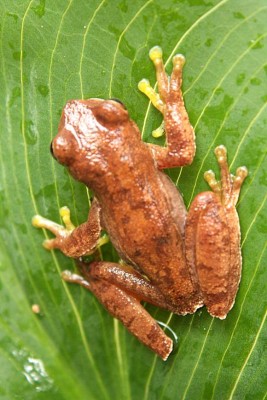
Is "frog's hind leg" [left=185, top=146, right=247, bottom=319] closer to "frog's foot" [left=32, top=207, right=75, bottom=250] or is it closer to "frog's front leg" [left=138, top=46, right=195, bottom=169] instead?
"frog's front leg" [left=138, top=46, right=195, bottom=169]

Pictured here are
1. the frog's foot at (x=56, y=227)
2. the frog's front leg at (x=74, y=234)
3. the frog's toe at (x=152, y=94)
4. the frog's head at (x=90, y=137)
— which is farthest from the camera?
the frog's foot at (x=56, y=227)

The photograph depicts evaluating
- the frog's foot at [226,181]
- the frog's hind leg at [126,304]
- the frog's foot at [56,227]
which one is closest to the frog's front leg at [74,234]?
the frog's foot at [56,227]

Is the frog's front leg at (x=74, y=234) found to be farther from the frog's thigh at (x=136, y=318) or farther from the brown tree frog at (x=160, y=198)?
the frog's thigh at (x=136, y=318)

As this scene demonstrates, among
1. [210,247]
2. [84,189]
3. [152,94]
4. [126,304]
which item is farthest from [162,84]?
[126,304]

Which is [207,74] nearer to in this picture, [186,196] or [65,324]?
[186,196]

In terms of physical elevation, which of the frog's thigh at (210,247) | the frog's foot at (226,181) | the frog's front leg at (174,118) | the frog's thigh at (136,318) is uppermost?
the frog's front leg at (174,118)

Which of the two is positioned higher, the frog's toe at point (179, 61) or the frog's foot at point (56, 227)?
the frog's toe at point (179, 61)

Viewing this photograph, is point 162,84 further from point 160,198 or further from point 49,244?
point 49,244

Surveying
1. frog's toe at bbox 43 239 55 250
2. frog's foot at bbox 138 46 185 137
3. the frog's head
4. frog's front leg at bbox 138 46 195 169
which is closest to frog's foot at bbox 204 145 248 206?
frog's front leg at bbox 138 46 195 169

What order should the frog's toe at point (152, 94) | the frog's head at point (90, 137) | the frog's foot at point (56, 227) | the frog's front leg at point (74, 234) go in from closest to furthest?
the frog's head at point (90, 137) < the frog's toe at point (152, 94) < the frog's front leg at point (74, 234) < the frog's foot at point (56, 227)
